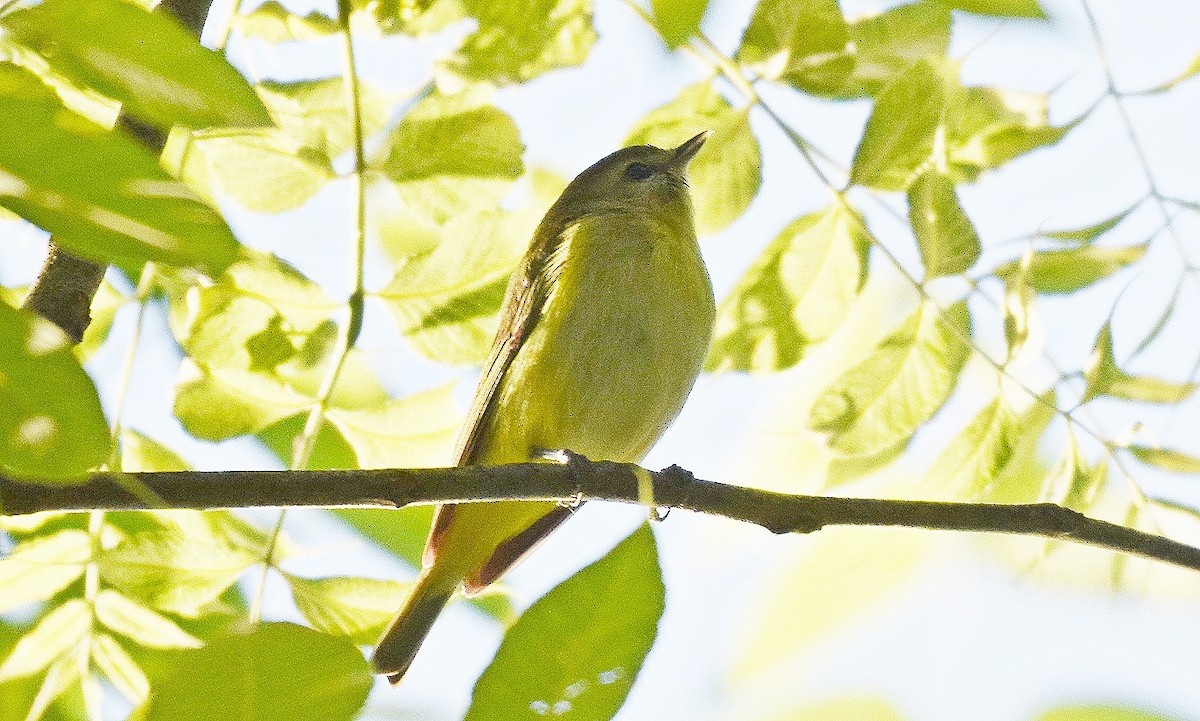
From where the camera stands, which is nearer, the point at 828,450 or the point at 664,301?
the point at 828,450

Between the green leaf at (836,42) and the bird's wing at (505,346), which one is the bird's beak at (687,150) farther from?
the bird's wing at (505,346)

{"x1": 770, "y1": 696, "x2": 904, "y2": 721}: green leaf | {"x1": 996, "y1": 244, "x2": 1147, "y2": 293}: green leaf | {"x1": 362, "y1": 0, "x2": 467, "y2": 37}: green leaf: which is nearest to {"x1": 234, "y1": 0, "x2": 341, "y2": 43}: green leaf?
{"x1": 362, "y1": 0, "x2": 467, "y2": 37}: green leaf

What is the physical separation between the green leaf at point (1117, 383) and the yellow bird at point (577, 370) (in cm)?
114

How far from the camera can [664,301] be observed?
133 inches

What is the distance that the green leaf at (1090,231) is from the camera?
2.50 metres

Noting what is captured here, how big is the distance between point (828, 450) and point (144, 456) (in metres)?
1.44

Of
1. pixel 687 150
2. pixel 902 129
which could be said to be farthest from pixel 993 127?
pixel 687 150

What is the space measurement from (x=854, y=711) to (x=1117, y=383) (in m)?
0.97

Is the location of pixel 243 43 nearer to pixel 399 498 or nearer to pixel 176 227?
pixel 399 498

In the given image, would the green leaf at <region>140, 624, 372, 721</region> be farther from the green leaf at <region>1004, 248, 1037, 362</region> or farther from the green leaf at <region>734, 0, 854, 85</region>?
the green leaf at <region>734, 0, 854, 85</region>

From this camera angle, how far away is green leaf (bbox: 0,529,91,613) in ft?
7.62

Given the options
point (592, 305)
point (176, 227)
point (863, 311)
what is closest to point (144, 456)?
point (592, 305)

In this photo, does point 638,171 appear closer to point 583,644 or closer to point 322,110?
point 322,110

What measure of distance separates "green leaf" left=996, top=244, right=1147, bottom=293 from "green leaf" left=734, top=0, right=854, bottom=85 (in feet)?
1.94
